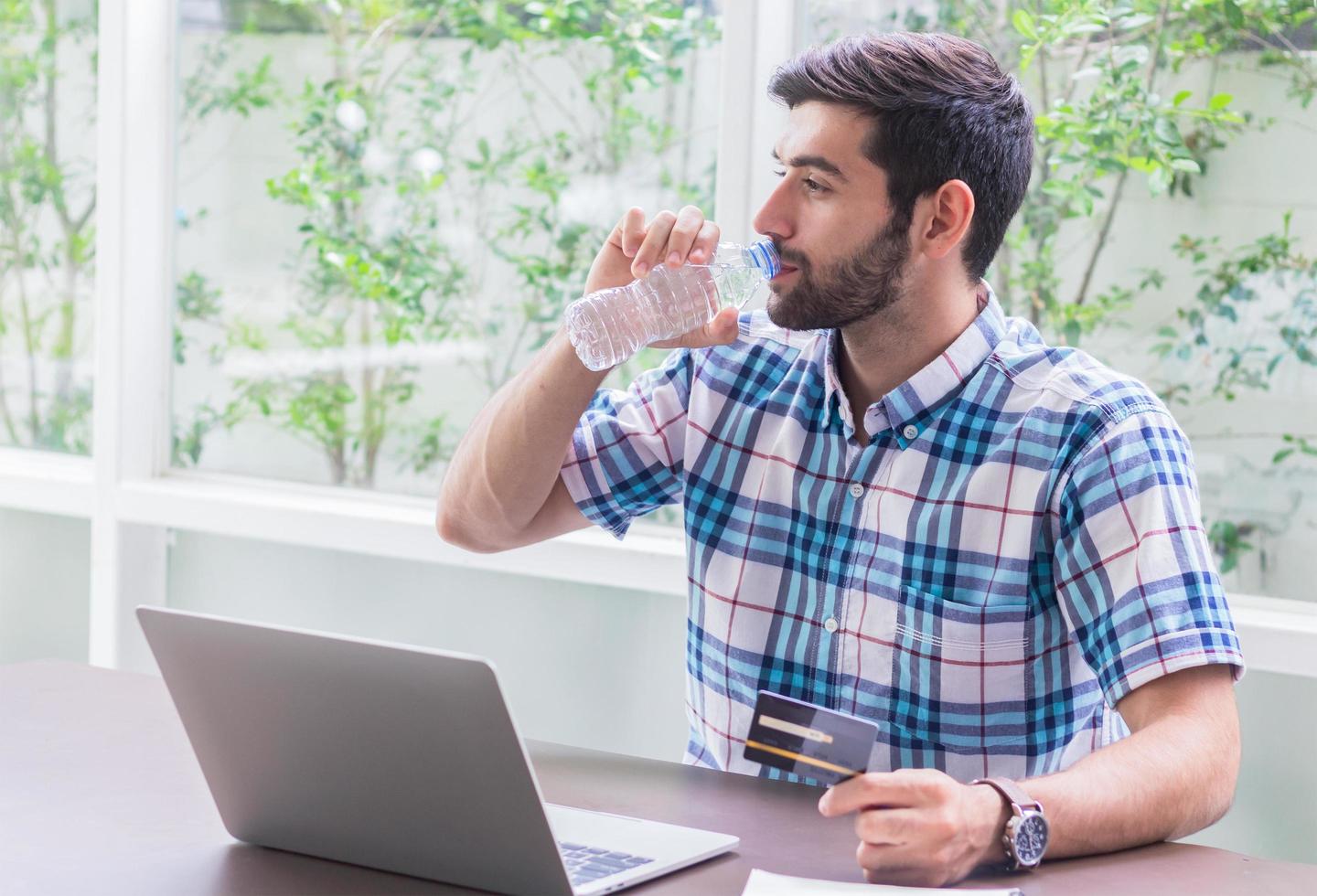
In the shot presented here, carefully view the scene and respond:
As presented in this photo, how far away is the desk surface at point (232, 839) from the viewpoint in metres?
0.98

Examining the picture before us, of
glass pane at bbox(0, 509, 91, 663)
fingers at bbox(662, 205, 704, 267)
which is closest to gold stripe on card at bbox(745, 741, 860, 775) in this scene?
A: fingers at bbox(662, 205, 704, 267)

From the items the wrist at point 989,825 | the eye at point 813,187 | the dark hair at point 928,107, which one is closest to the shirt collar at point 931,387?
the dark hair at point 928,107

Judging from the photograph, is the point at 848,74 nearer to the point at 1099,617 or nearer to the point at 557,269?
the point at 1099,617

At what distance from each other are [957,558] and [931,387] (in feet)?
0.62

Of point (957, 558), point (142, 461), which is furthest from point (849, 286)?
point (142, 461)

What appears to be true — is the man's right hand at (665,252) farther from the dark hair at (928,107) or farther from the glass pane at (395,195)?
the glass pane at (395,195)

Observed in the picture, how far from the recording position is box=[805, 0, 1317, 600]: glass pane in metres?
1.91

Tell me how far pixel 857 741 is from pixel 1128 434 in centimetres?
57

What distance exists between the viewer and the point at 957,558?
140 cm

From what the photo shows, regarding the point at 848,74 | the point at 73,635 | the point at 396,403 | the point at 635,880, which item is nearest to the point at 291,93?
the point at 396,403

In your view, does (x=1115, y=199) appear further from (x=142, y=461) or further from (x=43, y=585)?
(x=43, y=585)

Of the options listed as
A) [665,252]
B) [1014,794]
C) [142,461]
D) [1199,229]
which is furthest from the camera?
[142,461]

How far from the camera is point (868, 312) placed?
4.98 ft

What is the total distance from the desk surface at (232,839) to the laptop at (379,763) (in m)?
0.03
